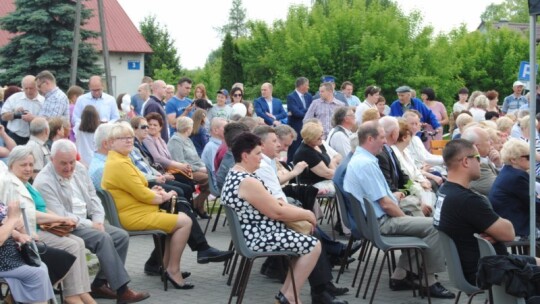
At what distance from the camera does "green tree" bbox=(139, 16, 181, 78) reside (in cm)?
5531

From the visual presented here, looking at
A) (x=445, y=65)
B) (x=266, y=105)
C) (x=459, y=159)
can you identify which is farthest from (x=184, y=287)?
(x=445, y=65)

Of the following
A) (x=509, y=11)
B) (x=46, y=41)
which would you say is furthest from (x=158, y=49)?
(x=509, y=11)

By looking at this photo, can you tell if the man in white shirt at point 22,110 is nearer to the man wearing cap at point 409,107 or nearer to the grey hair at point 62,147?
the grey hair at point 62,147

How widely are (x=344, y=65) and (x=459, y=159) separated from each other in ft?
66.9

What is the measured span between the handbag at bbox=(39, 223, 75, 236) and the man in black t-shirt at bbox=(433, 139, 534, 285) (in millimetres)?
2932

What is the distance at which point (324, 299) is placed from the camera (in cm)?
743

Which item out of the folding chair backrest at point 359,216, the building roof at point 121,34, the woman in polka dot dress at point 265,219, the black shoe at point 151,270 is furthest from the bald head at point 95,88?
the building roof at point 121,34

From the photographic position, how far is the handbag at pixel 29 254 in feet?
20.8

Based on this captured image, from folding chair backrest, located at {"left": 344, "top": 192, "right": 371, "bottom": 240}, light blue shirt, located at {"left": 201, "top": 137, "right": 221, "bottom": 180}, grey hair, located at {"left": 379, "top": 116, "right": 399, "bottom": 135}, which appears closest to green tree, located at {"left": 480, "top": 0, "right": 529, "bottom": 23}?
light blue shirt, located at {"left": 201, "top": 137, "right": 221, "bottom": 180}

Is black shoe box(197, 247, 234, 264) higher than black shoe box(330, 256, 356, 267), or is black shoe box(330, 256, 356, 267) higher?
black shoe box(197, 247, 234, 264)

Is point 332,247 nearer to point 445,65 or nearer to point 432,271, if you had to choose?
point 432,271

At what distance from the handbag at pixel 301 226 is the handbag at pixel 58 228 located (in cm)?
177

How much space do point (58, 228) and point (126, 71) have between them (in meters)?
45.8

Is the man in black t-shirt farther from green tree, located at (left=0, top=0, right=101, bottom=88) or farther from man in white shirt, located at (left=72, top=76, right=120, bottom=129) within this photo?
green tree, located at (left=0, top=0, right=101, bottom=88)
